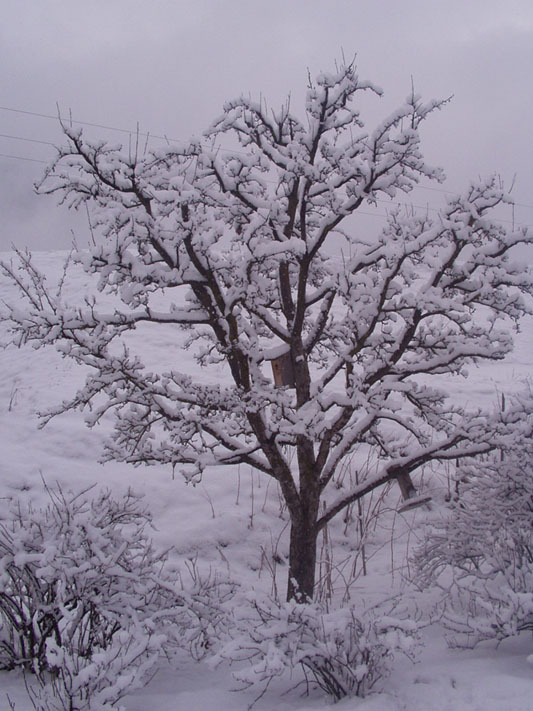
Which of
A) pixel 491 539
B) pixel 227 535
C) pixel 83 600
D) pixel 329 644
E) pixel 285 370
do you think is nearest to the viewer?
pixel 329 644

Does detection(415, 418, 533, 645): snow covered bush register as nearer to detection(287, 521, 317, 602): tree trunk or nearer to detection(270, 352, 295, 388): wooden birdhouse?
detection(287, 521, 317, 602): tree trunk

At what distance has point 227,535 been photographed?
250 inches

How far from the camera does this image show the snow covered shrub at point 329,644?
108 inches

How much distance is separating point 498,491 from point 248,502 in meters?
3.75

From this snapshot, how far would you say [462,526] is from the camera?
3.88m

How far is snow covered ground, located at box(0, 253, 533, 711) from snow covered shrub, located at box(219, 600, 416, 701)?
0.13m

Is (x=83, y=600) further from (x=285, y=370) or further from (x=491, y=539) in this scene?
(x=491, y=539)

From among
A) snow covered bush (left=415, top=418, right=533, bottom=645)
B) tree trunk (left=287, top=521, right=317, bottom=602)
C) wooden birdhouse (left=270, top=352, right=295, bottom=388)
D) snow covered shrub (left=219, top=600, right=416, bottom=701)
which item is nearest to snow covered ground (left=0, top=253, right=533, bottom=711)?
snow covered shrub (left=219, top=600, right=416, bottom=701)

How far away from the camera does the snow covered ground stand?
2.86 metres

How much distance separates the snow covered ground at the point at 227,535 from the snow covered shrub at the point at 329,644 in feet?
0.41

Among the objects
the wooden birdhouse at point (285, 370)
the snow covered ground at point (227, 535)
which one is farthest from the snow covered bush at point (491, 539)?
the wooden birdhouse at point (285, 370)

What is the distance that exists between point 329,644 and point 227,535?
374 cm

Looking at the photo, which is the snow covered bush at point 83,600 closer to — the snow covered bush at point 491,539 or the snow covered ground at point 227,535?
the snow covered ground at point 227,535

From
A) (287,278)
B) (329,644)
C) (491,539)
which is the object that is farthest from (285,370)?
(329,644)
